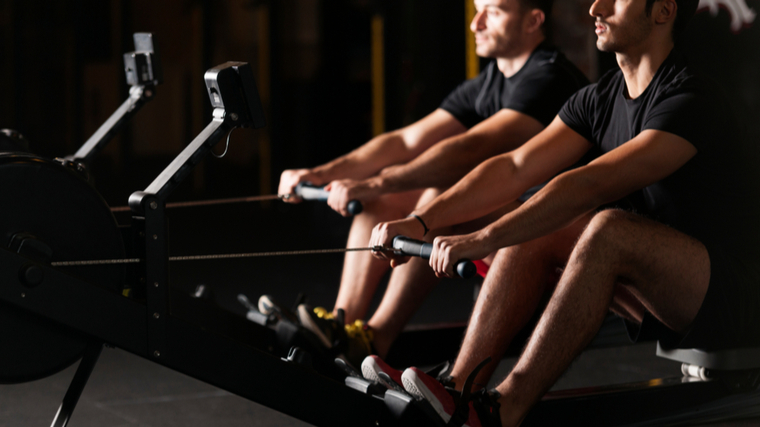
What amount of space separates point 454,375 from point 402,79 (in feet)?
18.3

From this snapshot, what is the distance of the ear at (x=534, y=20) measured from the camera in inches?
106

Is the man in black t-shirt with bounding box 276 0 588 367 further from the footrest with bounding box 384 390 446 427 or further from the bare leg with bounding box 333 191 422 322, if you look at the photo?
the footrest with bounding box 384 390 446 427

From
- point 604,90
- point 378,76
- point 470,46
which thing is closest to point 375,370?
point 604,90

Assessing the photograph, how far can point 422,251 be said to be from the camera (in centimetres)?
170

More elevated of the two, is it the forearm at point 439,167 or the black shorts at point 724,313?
the forearm at point 439,167

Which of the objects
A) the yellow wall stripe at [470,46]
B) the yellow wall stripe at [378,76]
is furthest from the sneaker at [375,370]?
the yellow wall stripe at [378,76]

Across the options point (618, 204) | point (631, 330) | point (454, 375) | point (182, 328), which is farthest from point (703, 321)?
point (182, 328)

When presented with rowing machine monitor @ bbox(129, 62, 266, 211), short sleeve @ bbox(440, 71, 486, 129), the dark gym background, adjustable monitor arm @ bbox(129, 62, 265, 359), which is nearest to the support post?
adjustable monitor arm @ bbox(129, 62, 265, 359)

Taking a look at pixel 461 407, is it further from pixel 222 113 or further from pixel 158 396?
pixel 158 396

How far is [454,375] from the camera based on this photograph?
1.92 meters

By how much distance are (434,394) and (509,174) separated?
712 millimetres

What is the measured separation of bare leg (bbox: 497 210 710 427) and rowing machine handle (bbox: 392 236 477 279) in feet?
0.87

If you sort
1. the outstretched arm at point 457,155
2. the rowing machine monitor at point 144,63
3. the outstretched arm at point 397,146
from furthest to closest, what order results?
the outstretched arm at point 397,146, the outstretched arm at point 457,155, the rowing machine monitor at point 144,63

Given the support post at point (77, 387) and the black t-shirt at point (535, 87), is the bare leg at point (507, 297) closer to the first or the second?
the black t-shirt at point (535, 87)
